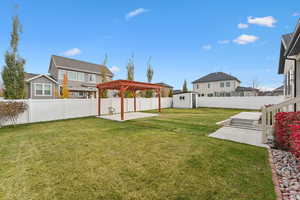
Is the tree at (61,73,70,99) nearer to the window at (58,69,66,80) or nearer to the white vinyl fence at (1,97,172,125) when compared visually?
the window at (58,69,66,80)

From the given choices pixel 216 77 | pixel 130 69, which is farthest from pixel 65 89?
pixel 216 77

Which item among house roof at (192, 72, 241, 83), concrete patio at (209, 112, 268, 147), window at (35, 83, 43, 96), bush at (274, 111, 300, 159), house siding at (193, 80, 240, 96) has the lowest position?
concrete patio at (209, 112, 268, 147)

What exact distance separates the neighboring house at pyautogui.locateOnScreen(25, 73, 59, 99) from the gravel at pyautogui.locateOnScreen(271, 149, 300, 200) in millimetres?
19772

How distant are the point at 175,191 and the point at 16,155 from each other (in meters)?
4.39

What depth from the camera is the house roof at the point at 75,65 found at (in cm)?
1746

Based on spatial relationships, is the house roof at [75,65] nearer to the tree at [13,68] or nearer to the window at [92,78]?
the window at [92,78]

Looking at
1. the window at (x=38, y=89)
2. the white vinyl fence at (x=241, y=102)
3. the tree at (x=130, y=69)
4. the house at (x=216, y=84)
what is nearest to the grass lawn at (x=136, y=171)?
the window at (x=38, y=89)

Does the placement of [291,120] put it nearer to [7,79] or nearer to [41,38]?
[7,79]

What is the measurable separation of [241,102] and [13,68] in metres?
22.9

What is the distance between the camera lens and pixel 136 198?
1.96m

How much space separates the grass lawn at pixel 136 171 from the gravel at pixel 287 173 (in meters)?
0.19

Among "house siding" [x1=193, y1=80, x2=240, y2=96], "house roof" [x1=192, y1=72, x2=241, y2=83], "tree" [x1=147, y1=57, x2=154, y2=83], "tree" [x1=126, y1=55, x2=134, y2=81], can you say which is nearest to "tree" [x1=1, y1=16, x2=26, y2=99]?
"tree" [x1=126, y1=55, x2=134, y2=81]

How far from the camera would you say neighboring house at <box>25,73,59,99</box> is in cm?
1475

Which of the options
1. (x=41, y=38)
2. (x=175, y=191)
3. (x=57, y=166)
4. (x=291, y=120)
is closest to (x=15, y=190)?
(x=57, y=166)
